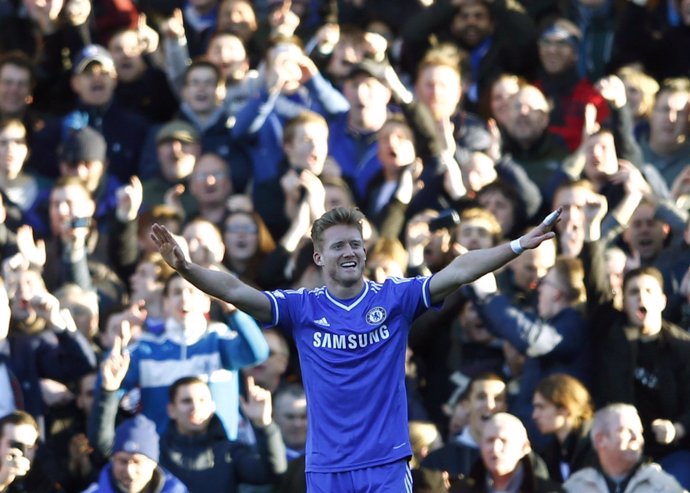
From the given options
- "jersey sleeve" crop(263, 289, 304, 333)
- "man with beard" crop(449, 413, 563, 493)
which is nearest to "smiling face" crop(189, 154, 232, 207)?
"man with beard" crop(449, 413, 563, 493)

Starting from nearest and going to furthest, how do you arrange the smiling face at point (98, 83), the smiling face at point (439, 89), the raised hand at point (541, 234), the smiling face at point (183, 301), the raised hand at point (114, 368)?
the raised hand at point (541, 234)
the raised hand at point (114, 368)
the smiling face at point (183, 301)
the smiling face at point (439, 89)
the smiling face at point (98, 83)

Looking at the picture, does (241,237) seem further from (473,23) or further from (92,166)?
(473,23)

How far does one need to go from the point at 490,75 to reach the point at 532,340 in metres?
4.08

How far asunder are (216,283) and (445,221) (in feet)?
14.7

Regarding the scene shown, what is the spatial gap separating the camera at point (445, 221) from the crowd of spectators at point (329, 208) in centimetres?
3

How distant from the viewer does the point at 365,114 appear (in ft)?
50.1

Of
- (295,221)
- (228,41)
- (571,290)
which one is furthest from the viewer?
(228,41)

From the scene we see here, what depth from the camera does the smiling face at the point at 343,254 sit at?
967 cm

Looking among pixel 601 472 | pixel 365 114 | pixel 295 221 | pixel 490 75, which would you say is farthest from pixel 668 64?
pixel 601 472

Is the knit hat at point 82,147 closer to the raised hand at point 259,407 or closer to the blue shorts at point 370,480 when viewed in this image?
the raised hand at point 259,407

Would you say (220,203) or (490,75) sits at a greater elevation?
(490,75)

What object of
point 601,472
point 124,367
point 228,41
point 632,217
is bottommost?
point 601,472

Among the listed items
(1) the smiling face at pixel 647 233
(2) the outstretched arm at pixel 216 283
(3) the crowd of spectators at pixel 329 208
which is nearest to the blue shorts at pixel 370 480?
(2) the outstretched arm at pixel 216 283

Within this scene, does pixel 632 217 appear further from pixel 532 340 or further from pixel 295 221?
pixel 295 221
